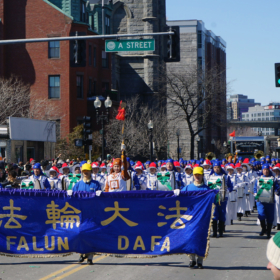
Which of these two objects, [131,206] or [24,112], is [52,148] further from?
[131,206]

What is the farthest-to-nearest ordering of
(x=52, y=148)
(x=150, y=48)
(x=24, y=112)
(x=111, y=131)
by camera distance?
(x=111, y=131), (x=24, y=112), (x=52, y=148), (x=150, y=48)

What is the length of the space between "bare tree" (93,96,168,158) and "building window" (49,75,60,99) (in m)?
4.84

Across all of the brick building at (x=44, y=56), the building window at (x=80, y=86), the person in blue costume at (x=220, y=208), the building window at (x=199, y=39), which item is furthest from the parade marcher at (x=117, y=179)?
the building window at (x=199, y=39)

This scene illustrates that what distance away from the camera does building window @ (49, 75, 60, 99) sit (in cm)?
4475

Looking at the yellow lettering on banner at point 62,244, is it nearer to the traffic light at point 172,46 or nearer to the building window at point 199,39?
the traffic light at point 172,46

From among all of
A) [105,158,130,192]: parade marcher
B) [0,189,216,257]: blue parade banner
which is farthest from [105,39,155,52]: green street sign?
[0,189,216,257]: blue parade banner

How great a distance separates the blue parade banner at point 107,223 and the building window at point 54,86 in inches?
1398

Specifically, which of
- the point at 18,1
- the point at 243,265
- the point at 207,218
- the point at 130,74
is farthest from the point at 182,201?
the point at 130,74

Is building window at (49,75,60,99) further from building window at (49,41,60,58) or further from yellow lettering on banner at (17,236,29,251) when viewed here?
yellow lettering on banner at (17,236,29,251)

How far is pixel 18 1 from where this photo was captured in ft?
147

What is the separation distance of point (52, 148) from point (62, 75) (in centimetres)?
993

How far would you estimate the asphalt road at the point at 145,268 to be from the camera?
29.4 feet

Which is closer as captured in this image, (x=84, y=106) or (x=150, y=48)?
(x=150, y=48)

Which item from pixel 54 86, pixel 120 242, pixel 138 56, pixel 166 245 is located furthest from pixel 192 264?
pixel 138 56
